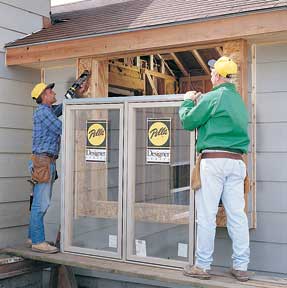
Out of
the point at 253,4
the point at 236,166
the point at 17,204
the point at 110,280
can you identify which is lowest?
the point at 110,280

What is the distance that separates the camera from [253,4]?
14.2 ft

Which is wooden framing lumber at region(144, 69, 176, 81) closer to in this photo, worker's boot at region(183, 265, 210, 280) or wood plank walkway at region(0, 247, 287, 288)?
wood plank walkway at region(0, 247, 287, 288)

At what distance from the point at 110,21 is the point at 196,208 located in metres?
2.46

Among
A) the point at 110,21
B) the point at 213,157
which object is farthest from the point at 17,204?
the point at 213,157

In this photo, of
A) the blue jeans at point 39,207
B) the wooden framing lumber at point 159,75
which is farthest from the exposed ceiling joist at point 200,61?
the blue jeans at point 39,207

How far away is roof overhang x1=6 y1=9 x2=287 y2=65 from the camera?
420cm

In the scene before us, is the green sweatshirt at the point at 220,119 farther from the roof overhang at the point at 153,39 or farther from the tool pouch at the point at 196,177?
the roof overhang at the point at 153,39

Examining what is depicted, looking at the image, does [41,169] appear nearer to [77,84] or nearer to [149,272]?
[77,84]

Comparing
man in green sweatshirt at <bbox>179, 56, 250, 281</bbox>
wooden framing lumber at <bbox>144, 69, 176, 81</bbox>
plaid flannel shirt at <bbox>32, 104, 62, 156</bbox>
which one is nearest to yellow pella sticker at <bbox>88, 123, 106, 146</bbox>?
plaid flannel shirt at <bbox>32, 104, 62, 156</bbox>

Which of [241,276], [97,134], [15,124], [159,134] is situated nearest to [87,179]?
[97,134]

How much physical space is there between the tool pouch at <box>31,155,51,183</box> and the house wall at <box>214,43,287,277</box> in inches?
85.8

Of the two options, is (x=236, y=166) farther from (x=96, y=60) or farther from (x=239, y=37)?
(x=96, y=60)

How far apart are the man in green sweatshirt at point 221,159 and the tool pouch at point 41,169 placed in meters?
1.79

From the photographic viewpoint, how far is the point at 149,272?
4242 millimetres
